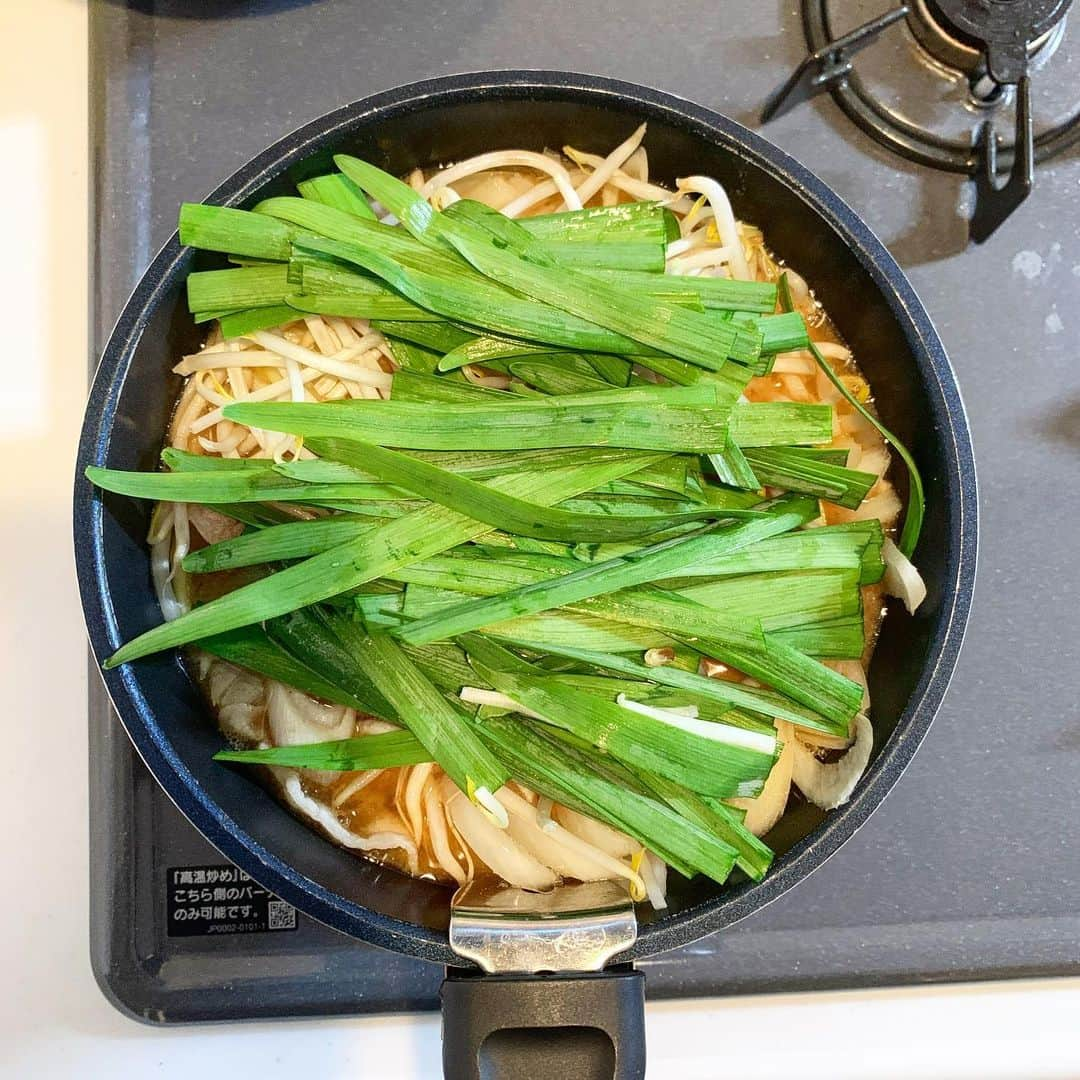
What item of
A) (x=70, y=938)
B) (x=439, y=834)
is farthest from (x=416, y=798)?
(x=70, y=938)

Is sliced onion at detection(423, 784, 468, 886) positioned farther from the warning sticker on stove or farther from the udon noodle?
the warning sticker on stove

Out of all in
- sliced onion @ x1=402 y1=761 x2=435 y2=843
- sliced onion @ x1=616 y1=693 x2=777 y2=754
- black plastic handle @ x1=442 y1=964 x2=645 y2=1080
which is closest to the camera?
black plastic handle @ x1=442 y1=964 x2=645 y2=1080

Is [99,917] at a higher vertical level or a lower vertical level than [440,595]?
lower

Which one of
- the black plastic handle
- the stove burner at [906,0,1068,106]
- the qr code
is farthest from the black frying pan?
the stove burner at [906,0,1068,106]

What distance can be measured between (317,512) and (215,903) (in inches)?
19.1

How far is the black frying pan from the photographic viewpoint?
2.49 feet

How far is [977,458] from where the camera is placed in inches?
42.1

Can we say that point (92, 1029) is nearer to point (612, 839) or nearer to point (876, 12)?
point (612, 839)

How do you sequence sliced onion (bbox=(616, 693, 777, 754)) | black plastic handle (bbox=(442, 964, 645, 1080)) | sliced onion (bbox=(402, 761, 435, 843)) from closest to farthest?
1. black plastic handle (bbox=(442, 964, 645, 1080))
2. sliced onion (bbox=(616, 693, 777, 754))
3. sliced onion (bbox=(402, 761, 435, 843))

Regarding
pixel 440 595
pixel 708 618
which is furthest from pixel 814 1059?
pixel 440 595

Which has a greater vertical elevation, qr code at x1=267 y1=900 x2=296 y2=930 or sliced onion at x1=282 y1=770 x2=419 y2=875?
sliced onion at x1=282 y1=770 x2=419 y2=875

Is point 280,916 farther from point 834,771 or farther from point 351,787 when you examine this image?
point 834,771

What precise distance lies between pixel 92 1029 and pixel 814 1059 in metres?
0.84

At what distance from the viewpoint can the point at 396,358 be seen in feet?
2.97
